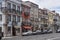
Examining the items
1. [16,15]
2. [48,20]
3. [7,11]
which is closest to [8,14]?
[7,11]

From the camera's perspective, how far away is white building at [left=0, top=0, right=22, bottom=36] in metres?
60.1

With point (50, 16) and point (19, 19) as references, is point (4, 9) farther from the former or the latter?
point (50, 16)

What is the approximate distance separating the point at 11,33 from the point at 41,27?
3412 centimetres

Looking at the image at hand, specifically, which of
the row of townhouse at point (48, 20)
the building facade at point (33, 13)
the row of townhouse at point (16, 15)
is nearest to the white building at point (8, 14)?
the row of townhouse at point (16, 15)

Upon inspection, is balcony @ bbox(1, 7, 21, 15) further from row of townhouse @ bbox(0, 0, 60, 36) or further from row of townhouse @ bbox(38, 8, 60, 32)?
row of townhouse @ bbox(38, 8, 60, 32)

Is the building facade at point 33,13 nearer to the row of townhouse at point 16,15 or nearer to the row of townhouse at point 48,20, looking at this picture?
the row of townhouse at point 16,15

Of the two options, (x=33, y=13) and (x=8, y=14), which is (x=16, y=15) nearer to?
(x=8, y=14)

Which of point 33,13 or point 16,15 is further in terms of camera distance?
point 33,13

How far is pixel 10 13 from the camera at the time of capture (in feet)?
206

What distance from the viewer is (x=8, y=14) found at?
6219 centimetres

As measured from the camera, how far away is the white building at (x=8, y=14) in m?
60.1

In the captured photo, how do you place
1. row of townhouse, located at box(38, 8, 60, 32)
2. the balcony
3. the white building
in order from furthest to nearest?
row of townhouse, located at box(38, 8, 60, 32) < the balcony < the white building

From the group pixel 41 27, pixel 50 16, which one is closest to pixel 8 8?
pixel 41 27

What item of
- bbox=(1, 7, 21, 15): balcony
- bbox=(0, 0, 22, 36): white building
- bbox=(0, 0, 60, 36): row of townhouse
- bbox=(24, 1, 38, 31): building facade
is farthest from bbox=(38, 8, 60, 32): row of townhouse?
bbox=(1, 7, 21, 15): balcony
